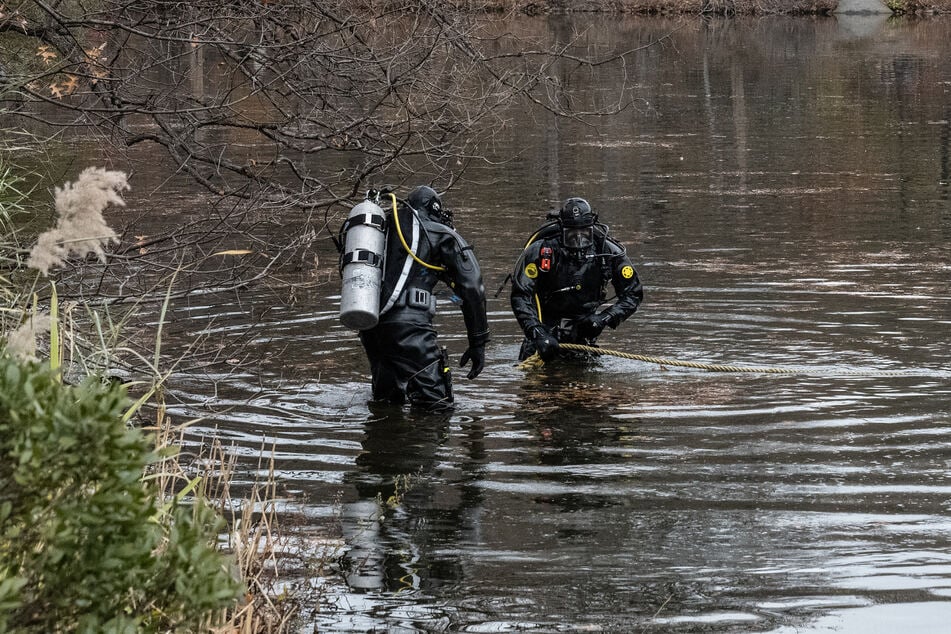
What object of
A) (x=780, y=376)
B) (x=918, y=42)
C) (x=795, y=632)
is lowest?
(x=795, y=632)

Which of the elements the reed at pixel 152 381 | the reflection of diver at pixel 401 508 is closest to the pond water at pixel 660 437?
the reflection of diver at pixel 401 508

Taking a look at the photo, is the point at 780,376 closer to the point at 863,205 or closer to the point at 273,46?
→ the point at 273,46

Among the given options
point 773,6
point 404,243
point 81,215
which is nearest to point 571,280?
point 404,243

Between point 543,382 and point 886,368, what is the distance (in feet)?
7.71

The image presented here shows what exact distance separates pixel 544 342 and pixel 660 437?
150 centimetres

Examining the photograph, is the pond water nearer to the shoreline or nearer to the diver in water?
the diver in water

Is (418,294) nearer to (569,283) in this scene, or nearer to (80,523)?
(569,283)

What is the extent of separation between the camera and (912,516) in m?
6.19

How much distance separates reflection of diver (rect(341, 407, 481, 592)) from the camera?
5.45 meters

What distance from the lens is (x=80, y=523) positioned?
2.96m

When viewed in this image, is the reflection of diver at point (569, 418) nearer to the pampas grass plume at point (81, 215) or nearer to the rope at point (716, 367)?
the rope at point (716, 367)

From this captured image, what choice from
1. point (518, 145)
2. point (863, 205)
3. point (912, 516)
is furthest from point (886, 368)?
point (518, 145)

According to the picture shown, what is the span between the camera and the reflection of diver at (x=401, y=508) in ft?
17.9

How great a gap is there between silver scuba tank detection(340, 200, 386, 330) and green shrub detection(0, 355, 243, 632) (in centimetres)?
423
